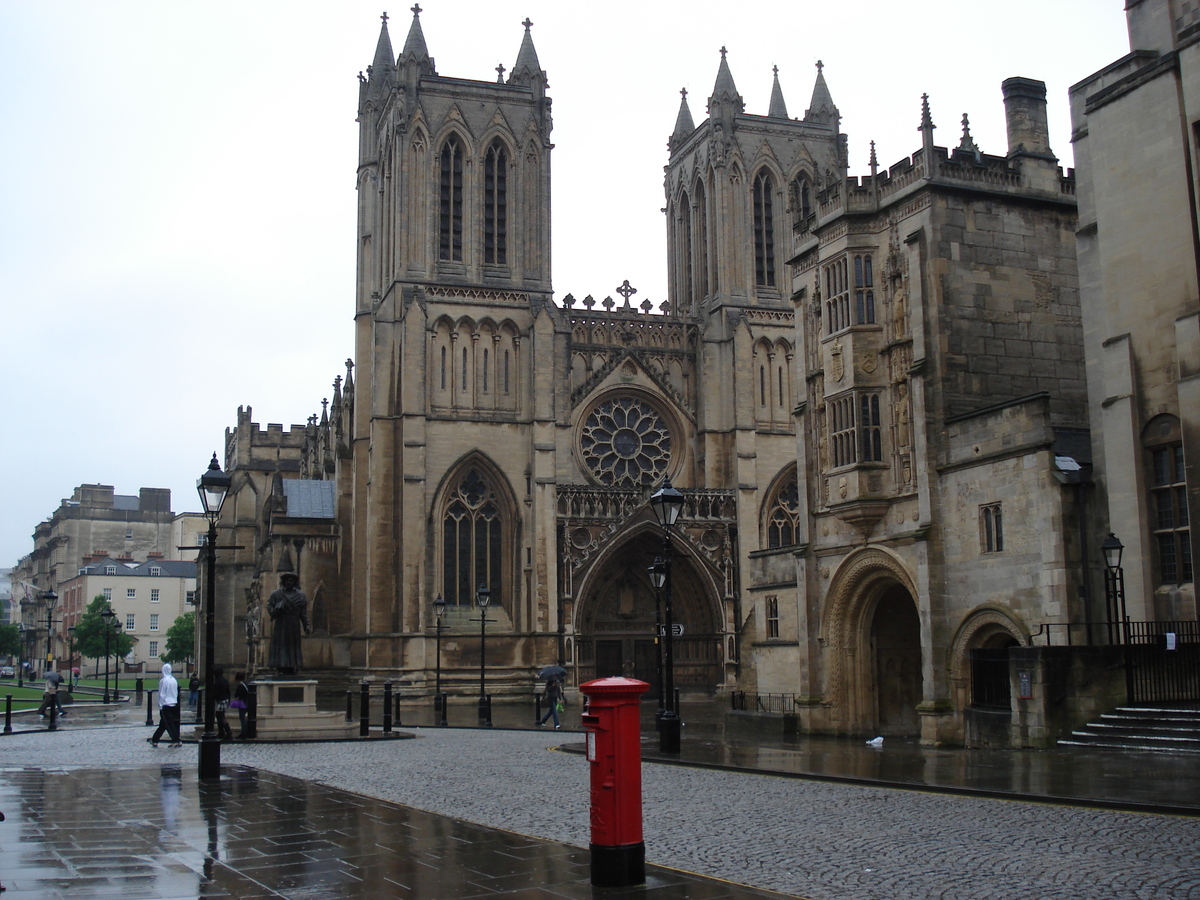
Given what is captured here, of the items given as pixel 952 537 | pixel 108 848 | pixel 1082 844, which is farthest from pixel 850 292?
pixel 108 848

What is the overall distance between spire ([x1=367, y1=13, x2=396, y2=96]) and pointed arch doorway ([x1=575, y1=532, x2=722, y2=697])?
23758 mm

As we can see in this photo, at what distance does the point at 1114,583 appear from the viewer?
845 inches

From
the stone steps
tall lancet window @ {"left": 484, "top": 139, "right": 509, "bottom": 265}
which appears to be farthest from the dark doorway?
tall lancet window @ {"left": 484, "top": 139, "right": 509, "bottom": 265}

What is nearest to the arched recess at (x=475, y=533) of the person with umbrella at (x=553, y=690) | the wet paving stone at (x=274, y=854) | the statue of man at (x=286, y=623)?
the person with umbrella at (x=553, y=690)

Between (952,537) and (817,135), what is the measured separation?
118ft

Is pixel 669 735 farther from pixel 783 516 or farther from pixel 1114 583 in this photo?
pixel 783 516

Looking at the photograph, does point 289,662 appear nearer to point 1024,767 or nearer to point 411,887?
point 1024,767

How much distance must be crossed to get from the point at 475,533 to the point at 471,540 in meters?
0.36

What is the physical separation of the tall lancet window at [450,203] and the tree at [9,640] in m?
71.3

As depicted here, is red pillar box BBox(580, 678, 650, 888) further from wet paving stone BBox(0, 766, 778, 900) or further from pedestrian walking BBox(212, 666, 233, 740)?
pedestrian walking BBox(212, 666, 233, 740)

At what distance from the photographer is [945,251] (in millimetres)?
25609

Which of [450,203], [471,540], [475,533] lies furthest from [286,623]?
[450,203]

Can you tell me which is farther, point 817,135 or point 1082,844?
point 817,135

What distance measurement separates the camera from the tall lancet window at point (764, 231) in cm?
5447
